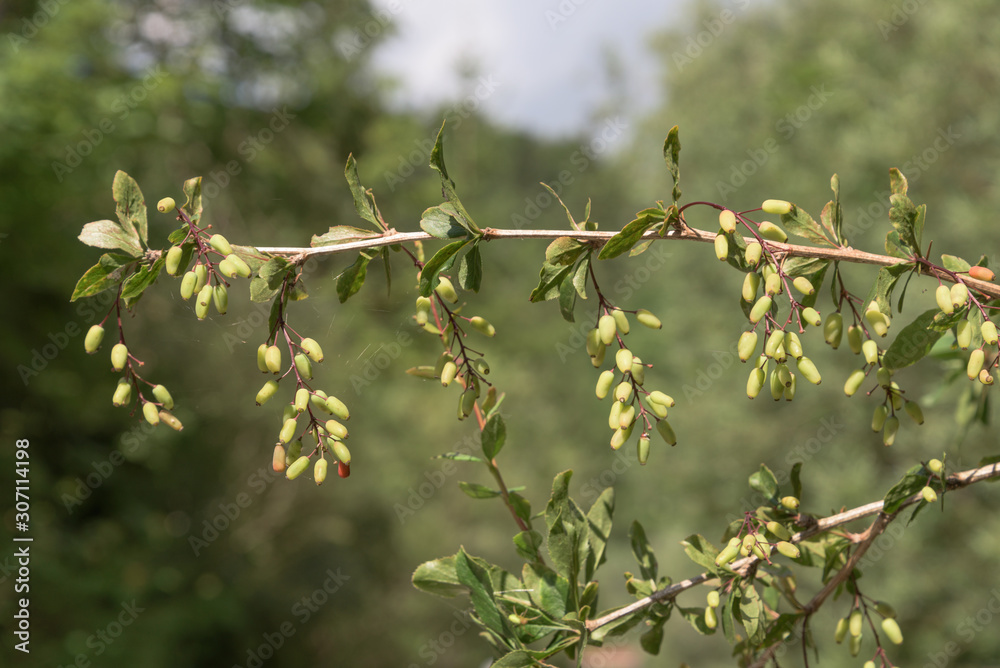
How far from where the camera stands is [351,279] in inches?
35.0

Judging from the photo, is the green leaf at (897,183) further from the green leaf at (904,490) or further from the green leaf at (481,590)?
the green leaf at (481,590)

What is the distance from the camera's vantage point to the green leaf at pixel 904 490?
0.86 metres

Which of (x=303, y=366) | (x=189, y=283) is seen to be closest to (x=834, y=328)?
(x=303, y=366)

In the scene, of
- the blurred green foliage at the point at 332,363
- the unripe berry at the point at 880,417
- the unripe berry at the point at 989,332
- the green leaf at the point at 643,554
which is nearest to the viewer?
the unripe berry at the point at 989,332

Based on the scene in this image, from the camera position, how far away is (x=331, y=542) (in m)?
7.83

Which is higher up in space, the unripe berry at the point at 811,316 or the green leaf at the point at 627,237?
the green leaf at the point at 627,237

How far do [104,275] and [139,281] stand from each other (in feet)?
0.13

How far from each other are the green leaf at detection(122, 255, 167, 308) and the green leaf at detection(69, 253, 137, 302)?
18mm

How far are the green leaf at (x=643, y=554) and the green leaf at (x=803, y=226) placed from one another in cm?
46

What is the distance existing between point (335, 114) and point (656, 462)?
7.18 m

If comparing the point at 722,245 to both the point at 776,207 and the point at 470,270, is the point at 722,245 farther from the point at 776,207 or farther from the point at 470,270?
the point at 470,270

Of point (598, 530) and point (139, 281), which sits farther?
point (598, 530)

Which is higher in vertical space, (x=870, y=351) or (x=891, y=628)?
(x=870, y=351)

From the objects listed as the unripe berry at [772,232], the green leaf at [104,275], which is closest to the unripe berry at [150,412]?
the green leaf at [104,275]
